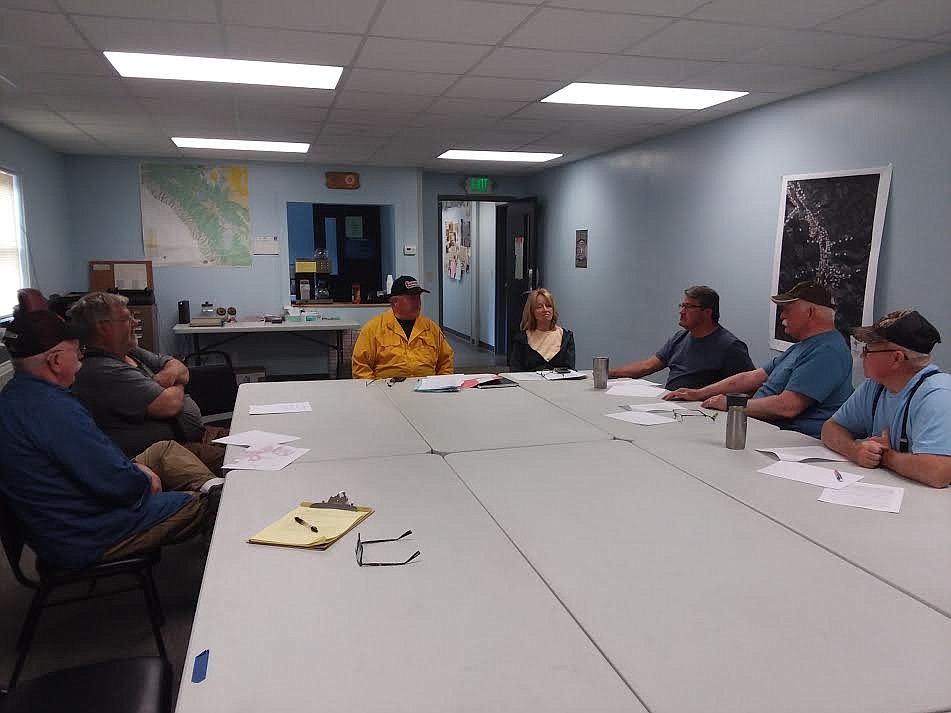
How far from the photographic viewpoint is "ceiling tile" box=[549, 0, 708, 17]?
2.66 metres

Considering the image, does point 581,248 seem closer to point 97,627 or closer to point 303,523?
point 97,627

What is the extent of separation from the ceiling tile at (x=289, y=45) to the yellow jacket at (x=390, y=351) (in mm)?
1467

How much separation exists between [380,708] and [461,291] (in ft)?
33.3

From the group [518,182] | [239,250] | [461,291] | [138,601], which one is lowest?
[138,601]

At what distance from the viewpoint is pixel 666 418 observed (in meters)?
2.89

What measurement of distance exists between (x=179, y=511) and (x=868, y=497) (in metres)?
2.23

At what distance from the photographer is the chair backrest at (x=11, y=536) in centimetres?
196

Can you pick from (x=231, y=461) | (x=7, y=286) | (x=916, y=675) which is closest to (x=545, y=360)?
(x=231, y=461)

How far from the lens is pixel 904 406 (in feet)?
6.97

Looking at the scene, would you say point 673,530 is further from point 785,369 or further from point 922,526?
point 785,369

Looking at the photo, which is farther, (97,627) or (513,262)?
(513,262)

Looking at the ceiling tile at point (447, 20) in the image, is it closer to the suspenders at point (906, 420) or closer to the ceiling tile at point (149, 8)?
the ceiling tile at point (149, 8)

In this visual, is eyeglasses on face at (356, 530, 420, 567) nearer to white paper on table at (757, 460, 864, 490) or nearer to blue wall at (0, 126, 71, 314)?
white paper on table at (757, 460, 864, 490)

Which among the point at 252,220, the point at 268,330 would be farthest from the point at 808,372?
the point at 252,220
